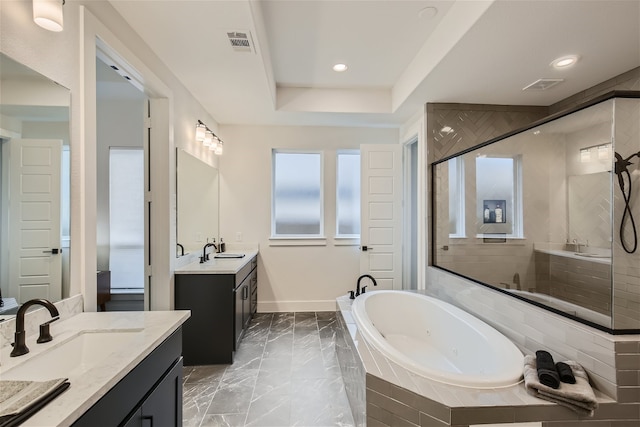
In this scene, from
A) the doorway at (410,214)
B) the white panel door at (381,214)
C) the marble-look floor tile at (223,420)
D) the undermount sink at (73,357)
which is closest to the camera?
the undermount sink at (73,357)

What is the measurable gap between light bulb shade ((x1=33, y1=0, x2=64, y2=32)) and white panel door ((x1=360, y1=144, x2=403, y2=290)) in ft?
9.84

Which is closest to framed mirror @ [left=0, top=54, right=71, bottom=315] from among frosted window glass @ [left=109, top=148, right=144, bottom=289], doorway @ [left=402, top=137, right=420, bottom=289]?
frosted window glass @ [left=109, top=148, right=144, bottom=289]

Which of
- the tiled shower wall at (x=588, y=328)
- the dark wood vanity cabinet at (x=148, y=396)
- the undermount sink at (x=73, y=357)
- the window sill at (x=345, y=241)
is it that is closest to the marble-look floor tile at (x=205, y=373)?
the dark wood vanity cabinet at (x=148, y=396)

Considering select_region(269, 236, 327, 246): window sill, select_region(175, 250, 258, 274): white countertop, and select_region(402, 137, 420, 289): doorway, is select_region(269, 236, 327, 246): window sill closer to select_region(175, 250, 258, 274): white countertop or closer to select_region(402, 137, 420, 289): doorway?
select_region(175, 250, 258, 274): white countertop

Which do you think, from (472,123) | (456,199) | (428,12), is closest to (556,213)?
(456,199)

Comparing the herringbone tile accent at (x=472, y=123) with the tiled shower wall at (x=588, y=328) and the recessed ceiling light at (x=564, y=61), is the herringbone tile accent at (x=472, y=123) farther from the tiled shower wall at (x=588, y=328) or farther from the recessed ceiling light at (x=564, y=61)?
the recessed ceiling light at (x=564, y=61)

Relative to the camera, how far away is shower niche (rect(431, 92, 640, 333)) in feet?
4.75

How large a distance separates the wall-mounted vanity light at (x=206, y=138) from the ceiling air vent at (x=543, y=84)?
3.29 m

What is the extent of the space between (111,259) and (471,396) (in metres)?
4.01

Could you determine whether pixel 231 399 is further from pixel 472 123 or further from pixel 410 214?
pixel 472 123

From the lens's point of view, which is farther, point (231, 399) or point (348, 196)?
point (348, 196)

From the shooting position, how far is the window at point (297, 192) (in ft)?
13.3

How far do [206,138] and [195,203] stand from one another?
0.75 m

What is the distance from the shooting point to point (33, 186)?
117 centimetres
